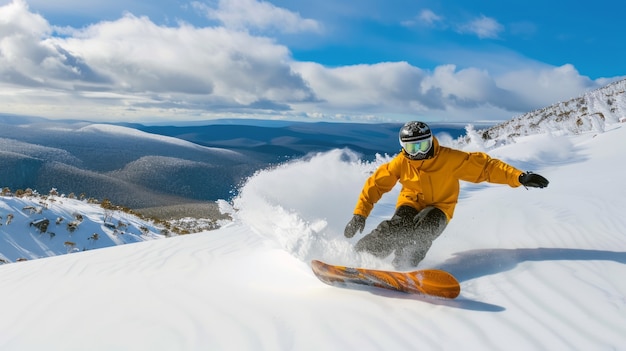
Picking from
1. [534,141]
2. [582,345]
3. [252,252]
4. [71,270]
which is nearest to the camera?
[582,345]

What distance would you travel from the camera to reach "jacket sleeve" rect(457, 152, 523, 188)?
425cm

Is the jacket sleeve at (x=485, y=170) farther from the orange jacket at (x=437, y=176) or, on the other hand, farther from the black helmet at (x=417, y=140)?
the black helmet at (x=417, y=140)

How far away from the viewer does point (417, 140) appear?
4.22 metres

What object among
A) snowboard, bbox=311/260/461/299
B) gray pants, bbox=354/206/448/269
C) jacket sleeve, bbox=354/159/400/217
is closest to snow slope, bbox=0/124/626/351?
snowboard, bbox=311/260/461/299

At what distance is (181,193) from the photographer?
11931 centimetres

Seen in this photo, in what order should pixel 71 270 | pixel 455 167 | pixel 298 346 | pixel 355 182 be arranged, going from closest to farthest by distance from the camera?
1. pixel 298 346
2. pixel 455 167
3. pixel 71 270
4. pixel 355 182

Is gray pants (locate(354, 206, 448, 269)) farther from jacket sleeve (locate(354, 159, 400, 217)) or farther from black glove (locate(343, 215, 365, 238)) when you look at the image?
jacket sleeve (locate(354, 159, 400, 217))

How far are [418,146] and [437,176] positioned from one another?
0.43 metres

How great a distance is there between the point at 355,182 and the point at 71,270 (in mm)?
5437

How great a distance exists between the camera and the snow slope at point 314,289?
2822mm

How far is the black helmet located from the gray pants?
0.65m

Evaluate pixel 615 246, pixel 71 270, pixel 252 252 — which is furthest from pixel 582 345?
pixel 71 270

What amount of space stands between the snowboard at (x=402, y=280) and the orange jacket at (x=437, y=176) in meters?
1.08

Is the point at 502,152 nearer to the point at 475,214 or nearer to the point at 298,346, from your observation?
the point at 475,214
